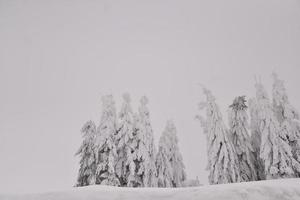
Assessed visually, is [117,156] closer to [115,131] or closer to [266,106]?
[115,131]

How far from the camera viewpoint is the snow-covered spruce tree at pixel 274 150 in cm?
2528

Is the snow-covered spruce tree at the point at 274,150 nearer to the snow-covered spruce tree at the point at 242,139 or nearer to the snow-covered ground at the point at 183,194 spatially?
the snow-covered spruce tree at the point at 242,139

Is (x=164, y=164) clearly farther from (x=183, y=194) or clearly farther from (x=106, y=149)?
(x=183, y=194)

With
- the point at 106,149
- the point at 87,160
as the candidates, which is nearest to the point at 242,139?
the point at 106,149

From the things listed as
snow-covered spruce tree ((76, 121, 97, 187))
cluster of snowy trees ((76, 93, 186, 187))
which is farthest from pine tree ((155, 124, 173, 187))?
snow-covered spruce tree ((76, 121, 97, 187))

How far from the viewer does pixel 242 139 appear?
96.7 ft

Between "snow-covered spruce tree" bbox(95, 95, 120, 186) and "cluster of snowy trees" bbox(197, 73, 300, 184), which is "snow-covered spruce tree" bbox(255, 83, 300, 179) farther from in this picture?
"snow-covered spruce tree" bbox(95, 95, 120, 186)

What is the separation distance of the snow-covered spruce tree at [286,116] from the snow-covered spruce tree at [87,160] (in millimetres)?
17738

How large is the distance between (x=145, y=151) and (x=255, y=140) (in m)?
11.2

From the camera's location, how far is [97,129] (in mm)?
31016

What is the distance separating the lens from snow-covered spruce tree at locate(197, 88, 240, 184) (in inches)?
1076

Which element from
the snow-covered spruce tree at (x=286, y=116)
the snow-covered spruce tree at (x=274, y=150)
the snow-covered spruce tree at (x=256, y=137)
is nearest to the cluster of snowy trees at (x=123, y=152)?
the snow-covered spruce tree at (x=256, y=137)

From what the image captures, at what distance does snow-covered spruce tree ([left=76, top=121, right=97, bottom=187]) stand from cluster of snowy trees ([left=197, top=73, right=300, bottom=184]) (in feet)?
36.2

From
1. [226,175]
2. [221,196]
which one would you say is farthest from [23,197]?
[226,175]
